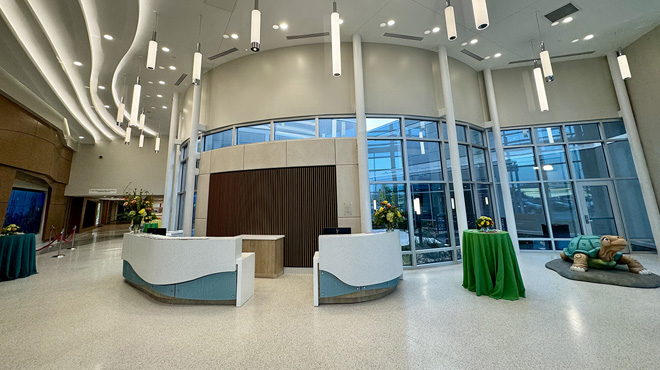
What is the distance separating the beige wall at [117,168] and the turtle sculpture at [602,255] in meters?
17.8

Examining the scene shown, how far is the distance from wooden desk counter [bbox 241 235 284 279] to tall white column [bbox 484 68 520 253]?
6.51 metres

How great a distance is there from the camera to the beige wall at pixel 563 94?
7.27 metres

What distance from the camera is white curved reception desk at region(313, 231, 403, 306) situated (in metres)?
3.66

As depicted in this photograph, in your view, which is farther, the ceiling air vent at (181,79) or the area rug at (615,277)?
the ceiling air vent at (181,79)

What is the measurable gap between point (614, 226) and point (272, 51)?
36.1 ft

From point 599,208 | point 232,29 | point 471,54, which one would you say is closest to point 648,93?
point 599,208

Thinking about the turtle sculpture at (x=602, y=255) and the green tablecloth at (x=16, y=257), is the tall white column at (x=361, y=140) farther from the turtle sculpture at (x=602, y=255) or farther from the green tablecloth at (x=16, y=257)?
the green tablecloth at (x=16, y=257)

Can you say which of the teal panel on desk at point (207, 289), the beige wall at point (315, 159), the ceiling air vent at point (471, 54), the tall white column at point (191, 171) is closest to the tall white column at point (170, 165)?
the tall white column at point (191, 171)

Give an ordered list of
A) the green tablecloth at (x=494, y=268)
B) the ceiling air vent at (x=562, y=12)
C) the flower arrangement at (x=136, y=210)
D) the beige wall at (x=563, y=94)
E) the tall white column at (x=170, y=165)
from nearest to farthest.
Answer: the green tablecloth at (x=494, y=268)
the flower arrangement at (x=136, y=210)
the ceiling air vent at (x=562, y=12)
the beige wall at (x=563, y=94)
the tall white column at (x=170, y=165)

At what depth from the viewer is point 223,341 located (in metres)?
2.60

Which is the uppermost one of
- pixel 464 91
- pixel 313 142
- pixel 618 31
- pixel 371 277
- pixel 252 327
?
pixel 618 31

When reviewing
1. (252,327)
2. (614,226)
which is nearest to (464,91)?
(614,226)

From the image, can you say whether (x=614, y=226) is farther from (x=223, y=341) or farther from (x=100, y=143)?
(x=100, y=143)

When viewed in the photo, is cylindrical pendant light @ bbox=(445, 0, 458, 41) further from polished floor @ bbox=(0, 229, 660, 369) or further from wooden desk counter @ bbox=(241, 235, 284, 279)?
wooden desk counter @ bbox=(241, 235, 284, 279)
